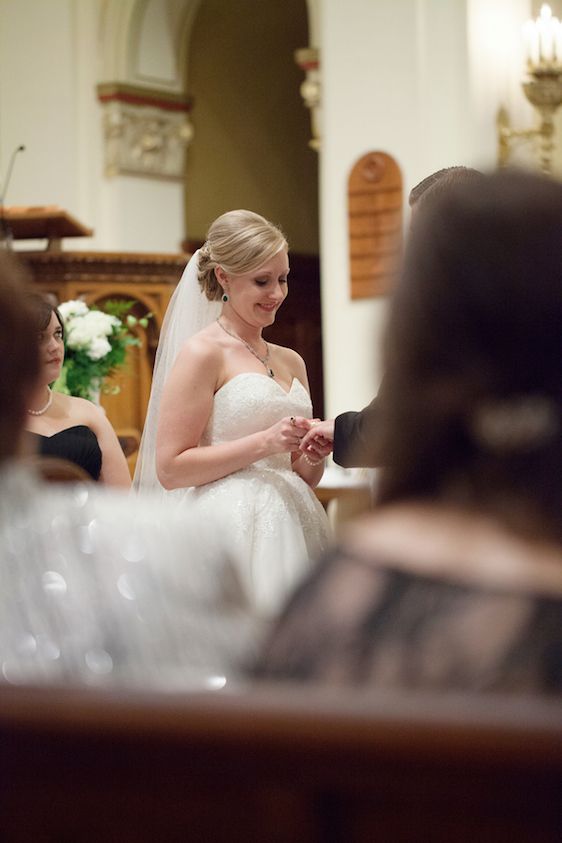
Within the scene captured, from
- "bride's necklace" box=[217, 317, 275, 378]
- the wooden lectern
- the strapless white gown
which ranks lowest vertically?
the strapless white gown

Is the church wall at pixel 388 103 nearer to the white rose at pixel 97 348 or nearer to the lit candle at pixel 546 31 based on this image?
the lit candle at pixel 546 31

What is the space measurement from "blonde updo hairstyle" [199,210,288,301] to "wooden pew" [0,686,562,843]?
3191 mm

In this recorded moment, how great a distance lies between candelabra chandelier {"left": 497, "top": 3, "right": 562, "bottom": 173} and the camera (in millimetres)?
8625

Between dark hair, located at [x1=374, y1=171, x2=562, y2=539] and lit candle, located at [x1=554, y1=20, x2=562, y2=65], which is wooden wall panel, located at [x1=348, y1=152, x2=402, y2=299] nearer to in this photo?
lit candle, located at [x1=554, y1=20, x2=562, y2=65]

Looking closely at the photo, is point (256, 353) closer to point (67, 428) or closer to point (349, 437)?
point (349, 437)

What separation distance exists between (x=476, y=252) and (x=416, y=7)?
779 cm

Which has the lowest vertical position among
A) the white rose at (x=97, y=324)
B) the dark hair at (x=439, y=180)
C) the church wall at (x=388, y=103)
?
the white rose at (x=97, y=324)

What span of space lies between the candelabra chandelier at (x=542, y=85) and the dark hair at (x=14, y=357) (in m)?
7.65

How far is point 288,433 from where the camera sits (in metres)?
3.92

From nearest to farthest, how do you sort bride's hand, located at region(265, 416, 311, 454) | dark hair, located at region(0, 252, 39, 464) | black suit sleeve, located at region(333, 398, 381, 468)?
dark hair, located at region(0, 252, 39, 464)
black suit sleeve, located at region(333, 398, 381, 468)
bride's hand, located at region(265, 416, 311, 454)

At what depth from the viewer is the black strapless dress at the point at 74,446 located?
4465mm

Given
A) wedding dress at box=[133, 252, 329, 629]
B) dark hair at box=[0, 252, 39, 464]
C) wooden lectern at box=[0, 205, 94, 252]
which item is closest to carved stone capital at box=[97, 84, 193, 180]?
wooden lectern at box=[0, 205, 94, 252]

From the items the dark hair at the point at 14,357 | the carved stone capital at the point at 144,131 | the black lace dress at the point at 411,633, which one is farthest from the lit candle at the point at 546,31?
the black lace dress at the point at 411,633

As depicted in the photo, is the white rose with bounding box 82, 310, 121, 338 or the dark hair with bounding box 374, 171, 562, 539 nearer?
the dark hair with bounding box 374, 171, 562, 539
